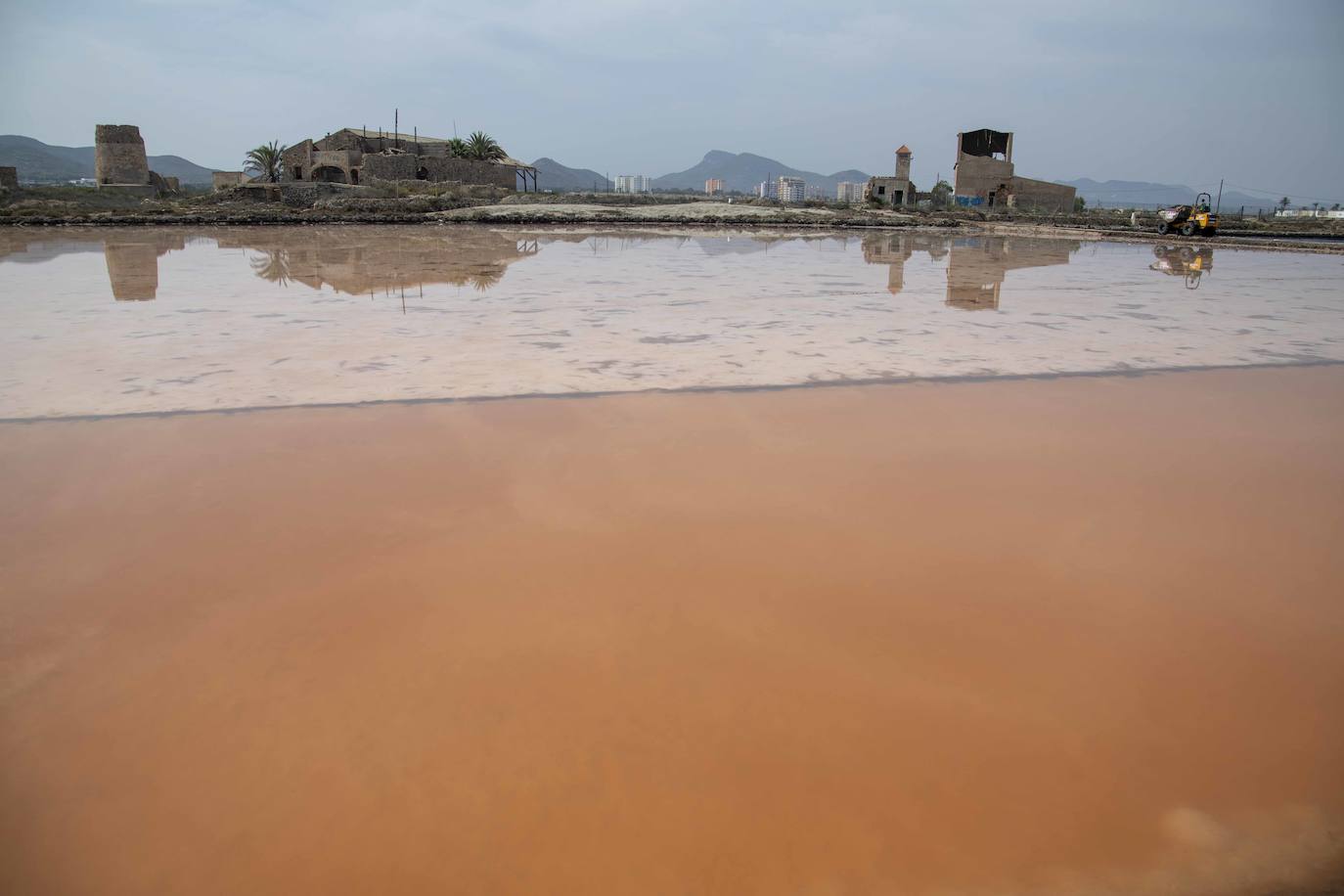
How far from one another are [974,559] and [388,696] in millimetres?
2162

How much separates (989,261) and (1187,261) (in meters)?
4.92

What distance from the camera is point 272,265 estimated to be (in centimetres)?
1255

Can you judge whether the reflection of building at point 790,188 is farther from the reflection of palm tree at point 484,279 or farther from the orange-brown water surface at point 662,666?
the orange-brown water surface at point 662,666

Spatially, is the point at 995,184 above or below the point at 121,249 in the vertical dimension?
above

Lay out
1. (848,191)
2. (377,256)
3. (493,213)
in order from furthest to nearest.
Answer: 1. (848,191)
2. (493,213)
3. (377,256)

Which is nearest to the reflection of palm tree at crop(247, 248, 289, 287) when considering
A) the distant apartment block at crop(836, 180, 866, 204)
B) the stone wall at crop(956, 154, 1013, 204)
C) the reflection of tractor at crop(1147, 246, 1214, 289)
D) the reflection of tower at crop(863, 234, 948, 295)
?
the reflection of tower at crop(863, 234, 948, 295)

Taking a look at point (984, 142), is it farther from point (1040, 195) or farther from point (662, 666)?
point (662, 666)

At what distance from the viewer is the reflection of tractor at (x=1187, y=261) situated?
1370 centimetres

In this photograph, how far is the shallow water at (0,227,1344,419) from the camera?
5.48 m

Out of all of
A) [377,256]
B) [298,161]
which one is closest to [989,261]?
[377,256]

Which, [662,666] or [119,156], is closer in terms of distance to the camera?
[662,666]

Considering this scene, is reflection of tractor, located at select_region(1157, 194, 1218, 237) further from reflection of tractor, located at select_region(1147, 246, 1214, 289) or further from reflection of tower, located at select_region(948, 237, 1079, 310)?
reflection of tower, located at select_region(948, 237, 1079, 310)

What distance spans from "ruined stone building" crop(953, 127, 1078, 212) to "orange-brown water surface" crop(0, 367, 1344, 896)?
37238 millimetres

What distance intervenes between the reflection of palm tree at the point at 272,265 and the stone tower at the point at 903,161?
34.0 m
